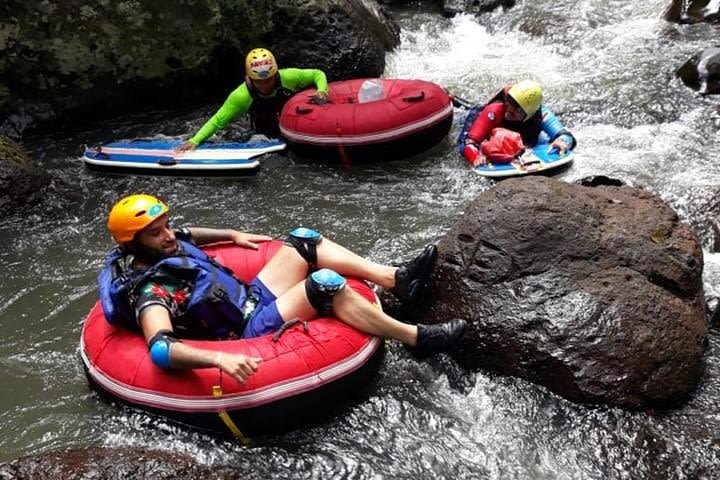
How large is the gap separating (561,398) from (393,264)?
1.80 metres

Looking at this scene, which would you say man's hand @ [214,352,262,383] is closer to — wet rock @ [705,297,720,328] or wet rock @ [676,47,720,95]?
wet rock @ [705,297,720,328]

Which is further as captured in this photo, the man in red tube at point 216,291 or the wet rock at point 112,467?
A: the man in red tube at point 216,291

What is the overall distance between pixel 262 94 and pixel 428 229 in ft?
8.41

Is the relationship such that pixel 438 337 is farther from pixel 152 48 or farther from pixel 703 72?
pixel 152 48

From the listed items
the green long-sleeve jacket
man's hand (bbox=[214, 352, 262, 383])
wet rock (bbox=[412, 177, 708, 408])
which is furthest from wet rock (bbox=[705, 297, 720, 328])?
the green long-sleeve jacket

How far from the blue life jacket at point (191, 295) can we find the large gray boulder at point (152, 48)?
15.1 ft

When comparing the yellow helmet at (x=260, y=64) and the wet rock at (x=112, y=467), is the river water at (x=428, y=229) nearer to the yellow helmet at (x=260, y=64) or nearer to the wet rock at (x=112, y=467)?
the wet rock at (x=112, y=467)

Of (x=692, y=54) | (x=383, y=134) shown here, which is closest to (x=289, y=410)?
(x=383, y=134)

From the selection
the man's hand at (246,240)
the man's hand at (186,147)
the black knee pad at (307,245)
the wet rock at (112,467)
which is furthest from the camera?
the man's hand at (186,147)

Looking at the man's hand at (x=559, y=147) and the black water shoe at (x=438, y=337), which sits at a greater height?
the black water shoe at (x=438, y=337)

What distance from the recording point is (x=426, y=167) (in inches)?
261

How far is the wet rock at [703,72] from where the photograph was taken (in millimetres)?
7109

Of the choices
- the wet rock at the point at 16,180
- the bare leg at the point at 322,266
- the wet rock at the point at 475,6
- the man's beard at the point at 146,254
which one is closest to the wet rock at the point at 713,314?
the bare leg at the point at 322,266

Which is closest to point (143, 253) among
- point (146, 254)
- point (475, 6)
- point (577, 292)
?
point (146, 254)
